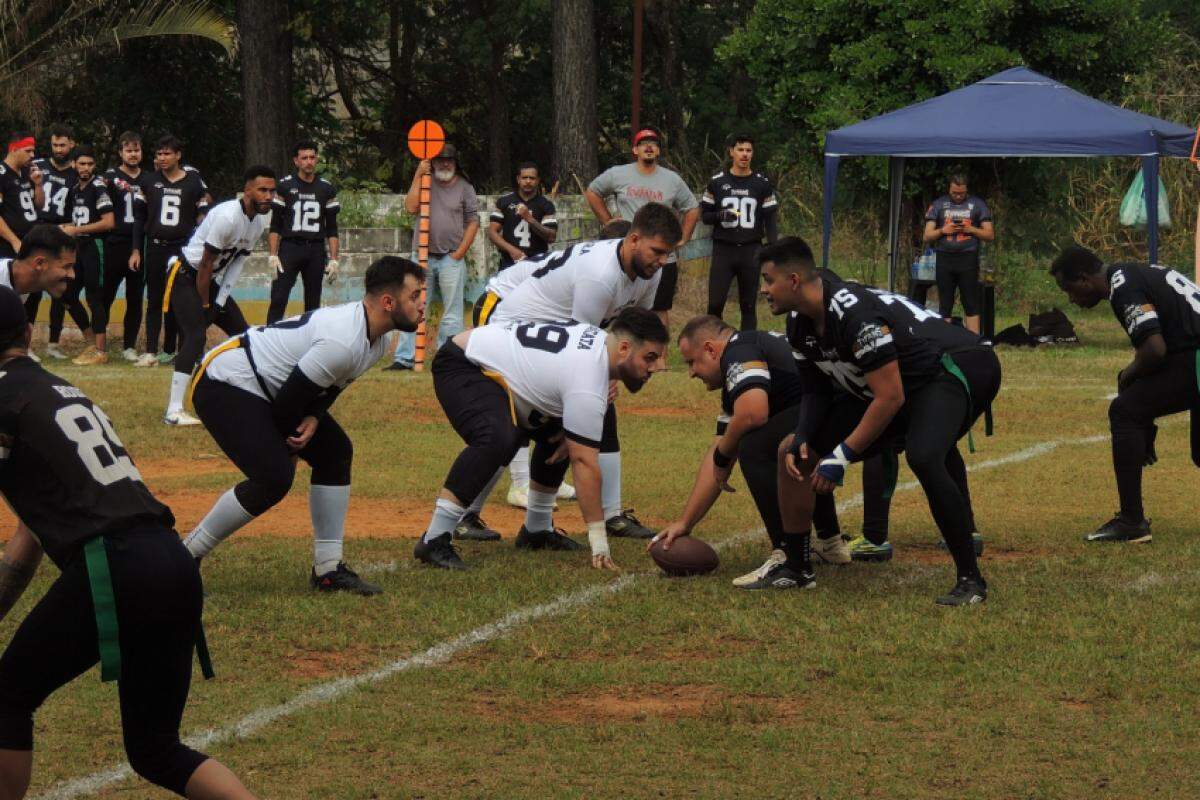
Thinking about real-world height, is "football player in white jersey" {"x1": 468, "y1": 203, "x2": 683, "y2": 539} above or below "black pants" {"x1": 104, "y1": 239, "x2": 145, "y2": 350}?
above

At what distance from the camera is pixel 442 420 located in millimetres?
15125

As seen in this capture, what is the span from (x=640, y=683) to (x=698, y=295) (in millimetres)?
17639

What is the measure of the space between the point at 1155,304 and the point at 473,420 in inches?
157

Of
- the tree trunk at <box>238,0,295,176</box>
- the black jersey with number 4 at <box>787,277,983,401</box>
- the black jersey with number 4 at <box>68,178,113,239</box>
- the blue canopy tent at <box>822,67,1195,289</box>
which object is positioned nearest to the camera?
the black jersey with number 4 at <box>787,277,983,401</box>

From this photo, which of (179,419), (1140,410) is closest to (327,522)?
(1140,410)

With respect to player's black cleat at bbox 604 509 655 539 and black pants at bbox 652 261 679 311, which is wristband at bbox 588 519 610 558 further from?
black pants at bbox 652 261 679 311

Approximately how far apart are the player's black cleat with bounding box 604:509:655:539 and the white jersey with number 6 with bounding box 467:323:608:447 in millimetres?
1214

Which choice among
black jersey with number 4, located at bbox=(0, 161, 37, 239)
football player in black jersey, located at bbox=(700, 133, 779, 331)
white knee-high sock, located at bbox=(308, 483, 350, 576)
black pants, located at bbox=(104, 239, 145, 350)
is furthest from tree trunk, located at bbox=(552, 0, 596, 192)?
white knee-high sock, located at bbox=(308, 483, 350, 576)

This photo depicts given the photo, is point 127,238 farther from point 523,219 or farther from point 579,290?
point 579,290

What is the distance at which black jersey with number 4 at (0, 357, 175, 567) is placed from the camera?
4625 mm

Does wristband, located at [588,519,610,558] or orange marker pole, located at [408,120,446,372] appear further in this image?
orange marker pole, located at [408,120,446,372]

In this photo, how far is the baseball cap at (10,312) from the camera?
4711 millimetres

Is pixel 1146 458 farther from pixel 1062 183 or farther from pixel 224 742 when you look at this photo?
pixel 1062 183

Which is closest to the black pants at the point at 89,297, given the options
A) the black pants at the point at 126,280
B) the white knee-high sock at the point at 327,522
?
the black pants at the point at 126,280
